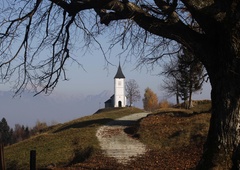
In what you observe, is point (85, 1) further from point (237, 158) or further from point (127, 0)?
point (237, 158)

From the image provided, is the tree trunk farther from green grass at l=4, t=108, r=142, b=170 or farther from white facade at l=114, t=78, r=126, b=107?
white facade at l=114, t=78, r=126, b=107

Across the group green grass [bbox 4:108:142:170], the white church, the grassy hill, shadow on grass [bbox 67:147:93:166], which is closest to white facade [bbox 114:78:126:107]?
the white church

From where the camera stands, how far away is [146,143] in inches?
841

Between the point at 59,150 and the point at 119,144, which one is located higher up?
A: the point at 119,144

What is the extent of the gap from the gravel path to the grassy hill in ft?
1.44

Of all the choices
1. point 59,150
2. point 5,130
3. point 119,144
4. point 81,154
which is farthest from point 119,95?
point 81,154

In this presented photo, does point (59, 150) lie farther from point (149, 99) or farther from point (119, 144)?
point (149, 99)

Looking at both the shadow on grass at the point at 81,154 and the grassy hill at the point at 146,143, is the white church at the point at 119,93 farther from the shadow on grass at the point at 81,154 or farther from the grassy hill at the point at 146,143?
the shadow on grass at the point at 81,154

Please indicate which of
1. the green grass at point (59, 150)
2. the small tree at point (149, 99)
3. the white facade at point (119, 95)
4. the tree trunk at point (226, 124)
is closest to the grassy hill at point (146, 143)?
the green grass at point (59, 150)

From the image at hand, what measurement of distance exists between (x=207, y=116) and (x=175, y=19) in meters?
17.8

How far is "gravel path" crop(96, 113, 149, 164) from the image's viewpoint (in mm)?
17875

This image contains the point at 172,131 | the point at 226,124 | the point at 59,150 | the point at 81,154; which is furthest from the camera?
the point at 172,131

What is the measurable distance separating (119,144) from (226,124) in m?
14.1

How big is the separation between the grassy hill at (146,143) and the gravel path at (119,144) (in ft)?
1.44
